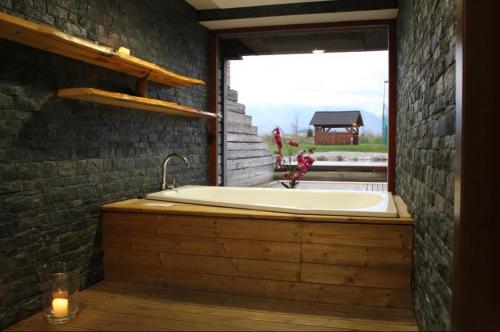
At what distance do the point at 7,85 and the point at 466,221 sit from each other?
2140mm

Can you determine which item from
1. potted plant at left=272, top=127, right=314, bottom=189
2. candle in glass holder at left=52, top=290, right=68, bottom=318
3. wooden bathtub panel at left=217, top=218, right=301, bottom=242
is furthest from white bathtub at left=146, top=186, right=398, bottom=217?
candle in glass holder at left=52, top=290, right=68, bottom=318

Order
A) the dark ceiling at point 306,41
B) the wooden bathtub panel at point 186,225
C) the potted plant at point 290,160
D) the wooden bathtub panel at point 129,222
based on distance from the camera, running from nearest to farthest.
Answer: the wooden bathtub panel at point 186,225, the wooden bathtub panel at point 129,222, the dark ceiling at point 306,41, the potted plant at point 290,160

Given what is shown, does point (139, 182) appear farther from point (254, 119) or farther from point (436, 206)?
point (436, 206)

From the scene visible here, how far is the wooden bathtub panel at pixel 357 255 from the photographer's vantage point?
Answer: 252 centimetres

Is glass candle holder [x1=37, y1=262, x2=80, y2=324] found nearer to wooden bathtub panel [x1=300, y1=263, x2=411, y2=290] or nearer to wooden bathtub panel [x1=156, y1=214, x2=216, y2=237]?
wooden bathtub panel [x1=156, y1=214, x2=216, y2=237]

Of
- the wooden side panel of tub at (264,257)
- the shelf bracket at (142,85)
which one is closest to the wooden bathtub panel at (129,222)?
the wooden side panel of tub at (264,257)

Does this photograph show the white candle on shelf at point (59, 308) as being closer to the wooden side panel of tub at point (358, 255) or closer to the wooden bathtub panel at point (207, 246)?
the wooden bathtub panel at point (207, 246)

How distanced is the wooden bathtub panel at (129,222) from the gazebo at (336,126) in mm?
2384

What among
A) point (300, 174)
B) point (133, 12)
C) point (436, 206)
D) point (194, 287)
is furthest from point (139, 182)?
point (436, 206)

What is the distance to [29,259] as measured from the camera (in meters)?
2.36

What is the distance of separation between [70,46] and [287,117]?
2759 millimetres

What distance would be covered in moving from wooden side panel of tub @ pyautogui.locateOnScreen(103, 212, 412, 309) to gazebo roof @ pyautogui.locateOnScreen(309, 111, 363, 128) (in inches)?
88.5

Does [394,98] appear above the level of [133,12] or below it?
below

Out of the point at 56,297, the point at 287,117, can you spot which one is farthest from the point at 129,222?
the point at 287,117
